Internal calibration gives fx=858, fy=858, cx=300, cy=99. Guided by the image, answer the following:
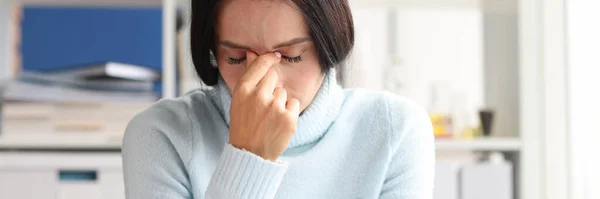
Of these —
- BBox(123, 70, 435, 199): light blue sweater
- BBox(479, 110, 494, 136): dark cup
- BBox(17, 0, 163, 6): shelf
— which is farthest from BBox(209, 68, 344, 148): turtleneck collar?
BBox(17, 0, 163, 6): shelf

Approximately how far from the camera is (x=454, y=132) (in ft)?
6.89

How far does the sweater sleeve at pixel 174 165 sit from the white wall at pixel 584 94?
3.15 feet

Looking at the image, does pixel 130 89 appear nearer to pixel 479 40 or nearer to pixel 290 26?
pixel 479 40

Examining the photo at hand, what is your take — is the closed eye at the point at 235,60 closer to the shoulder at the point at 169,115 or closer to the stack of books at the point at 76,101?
the shoulder at the point at 169,115

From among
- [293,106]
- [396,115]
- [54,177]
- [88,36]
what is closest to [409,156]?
[396,115]

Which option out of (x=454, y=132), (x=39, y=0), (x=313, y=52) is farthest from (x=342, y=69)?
(x=39, y=0)

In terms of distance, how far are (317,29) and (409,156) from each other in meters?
0.25

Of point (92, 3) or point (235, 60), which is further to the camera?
point (92, 3)

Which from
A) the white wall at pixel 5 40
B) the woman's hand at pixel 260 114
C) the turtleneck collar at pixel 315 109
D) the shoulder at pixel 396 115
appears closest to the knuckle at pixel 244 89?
the woman's hand at pixel 260 114

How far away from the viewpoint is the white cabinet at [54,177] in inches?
76.9

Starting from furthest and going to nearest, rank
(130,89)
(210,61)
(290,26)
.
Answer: (130,89), (210,61), (290,26)

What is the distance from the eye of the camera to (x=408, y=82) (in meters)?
2.19

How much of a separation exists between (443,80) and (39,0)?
3.49 ft

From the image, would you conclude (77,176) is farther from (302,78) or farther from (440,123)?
(302,78)
